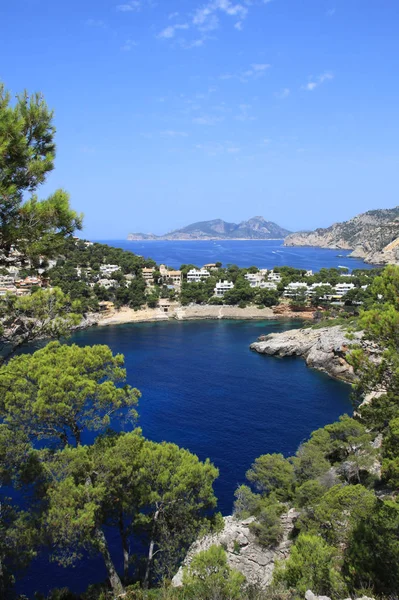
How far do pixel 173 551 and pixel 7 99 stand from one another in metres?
8.78

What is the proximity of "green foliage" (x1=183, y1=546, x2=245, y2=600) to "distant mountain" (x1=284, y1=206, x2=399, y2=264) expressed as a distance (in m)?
97.3

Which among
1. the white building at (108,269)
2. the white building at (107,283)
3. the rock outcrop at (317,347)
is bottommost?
the rock outcrop at (317,347)

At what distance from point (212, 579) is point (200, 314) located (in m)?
47.4

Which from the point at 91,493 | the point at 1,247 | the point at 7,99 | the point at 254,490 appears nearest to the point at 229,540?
the point at 91,493

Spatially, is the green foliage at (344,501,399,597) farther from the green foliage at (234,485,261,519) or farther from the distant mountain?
the distant mountain

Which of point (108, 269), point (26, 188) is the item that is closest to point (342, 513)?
point (26, 188)

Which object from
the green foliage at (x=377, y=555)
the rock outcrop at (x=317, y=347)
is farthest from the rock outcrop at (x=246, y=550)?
the rock outcrop at (x=317, y=347)

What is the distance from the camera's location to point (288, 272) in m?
64.9

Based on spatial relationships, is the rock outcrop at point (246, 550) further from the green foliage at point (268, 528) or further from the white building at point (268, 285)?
the white building at point (268, 285)

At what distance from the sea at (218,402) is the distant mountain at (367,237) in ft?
236

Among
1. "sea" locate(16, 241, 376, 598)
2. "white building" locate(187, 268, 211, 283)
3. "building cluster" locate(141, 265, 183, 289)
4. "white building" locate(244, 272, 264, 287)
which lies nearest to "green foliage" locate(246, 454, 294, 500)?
"sea" locate(16, 241, 376, 598)

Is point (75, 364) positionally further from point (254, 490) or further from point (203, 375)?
point (203, 375)

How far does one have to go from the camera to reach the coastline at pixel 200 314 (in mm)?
51875

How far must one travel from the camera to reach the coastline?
5188cm
